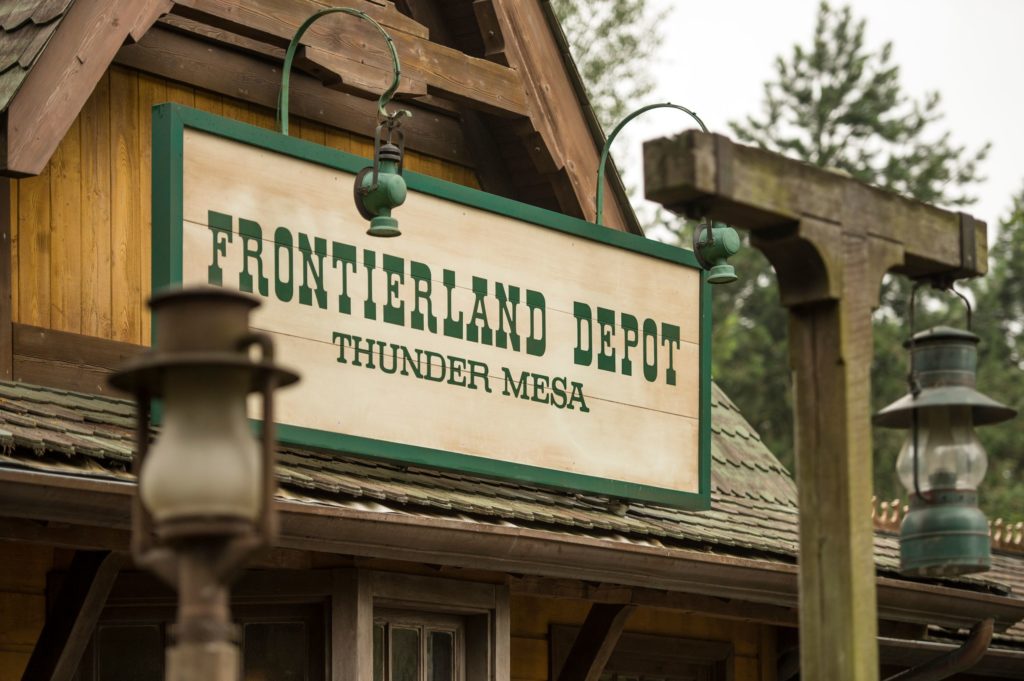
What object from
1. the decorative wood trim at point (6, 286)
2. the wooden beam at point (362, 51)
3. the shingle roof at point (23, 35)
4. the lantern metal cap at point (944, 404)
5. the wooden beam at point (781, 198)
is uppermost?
the wooden beam at point (362, 51)

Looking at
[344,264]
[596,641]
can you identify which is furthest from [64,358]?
[596,641]

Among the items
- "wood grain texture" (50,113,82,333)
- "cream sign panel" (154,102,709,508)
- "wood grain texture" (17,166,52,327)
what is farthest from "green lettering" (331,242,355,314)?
"wood grain texture" (17,166,52,327)

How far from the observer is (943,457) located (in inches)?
214

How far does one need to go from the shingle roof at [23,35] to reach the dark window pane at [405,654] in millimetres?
2783

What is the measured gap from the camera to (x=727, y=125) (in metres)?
38.2

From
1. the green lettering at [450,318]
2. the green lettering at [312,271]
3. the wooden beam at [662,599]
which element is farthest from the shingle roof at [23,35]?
the wooden beam at [662,599]

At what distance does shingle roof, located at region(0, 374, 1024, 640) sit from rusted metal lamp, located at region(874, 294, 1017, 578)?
7.86 feet

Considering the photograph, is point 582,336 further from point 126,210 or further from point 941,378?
point 941,378

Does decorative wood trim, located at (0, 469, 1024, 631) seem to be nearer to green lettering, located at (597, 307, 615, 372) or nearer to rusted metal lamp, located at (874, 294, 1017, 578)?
green lettering, located at (597, 307, 615, 372)

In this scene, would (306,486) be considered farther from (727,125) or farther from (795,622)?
(727,125)

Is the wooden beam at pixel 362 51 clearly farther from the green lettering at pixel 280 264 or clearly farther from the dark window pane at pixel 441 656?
the dark window pane at pixel 441 656

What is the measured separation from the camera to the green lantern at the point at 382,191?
7.47 metres

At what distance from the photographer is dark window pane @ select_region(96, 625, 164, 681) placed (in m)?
7.51

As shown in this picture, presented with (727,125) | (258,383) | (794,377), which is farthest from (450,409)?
(727,125)
